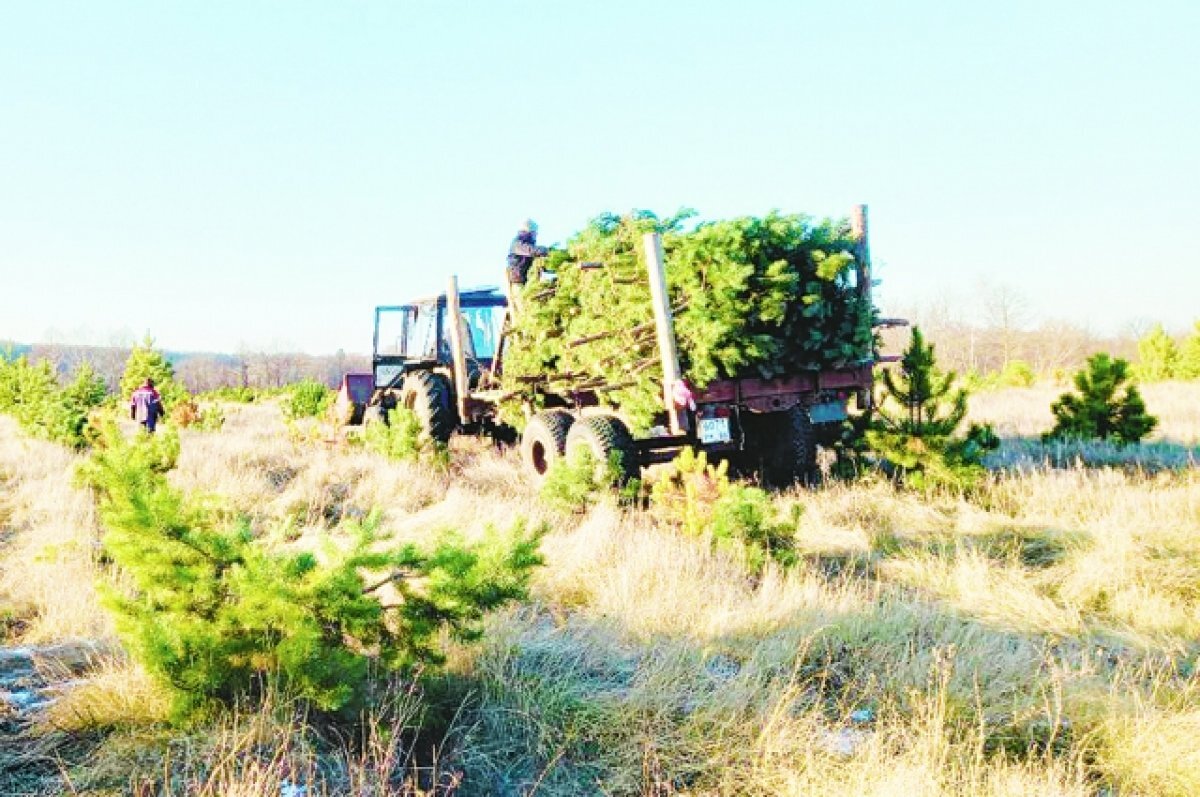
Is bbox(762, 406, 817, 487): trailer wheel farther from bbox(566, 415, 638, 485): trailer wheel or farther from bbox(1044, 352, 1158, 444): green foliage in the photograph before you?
bbox(1044, 352, 1158, 444): green foliage

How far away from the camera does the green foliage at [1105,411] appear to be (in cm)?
964

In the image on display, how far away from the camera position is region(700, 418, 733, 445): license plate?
6.39 m

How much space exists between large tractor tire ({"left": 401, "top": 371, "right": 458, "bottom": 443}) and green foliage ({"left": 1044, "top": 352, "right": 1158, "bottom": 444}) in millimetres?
6789

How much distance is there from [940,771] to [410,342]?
9.93 m

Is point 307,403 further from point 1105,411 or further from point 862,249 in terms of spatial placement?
point 1105,411

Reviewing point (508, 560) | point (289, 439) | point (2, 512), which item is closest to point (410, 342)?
point (289, 439)

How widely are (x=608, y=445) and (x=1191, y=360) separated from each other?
2238 cm

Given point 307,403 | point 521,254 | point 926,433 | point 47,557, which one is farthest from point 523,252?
point 307,403

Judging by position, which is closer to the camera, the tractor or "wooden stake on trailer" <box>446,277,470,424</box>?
the tractor

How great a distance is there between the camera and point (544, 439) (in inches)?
300

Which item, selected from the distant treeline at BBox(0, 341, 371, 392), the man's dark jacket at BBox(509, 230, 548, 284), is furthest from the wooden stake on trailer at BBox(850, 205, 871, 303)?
the distant treeline at BBox(0, 341, 371, 392)

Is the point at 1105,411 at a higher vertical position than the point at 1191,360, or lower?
lower

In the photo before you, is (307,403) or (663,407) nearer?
(663,407)

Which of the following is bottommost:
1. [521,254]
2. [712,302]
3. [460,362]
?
[460,362]
